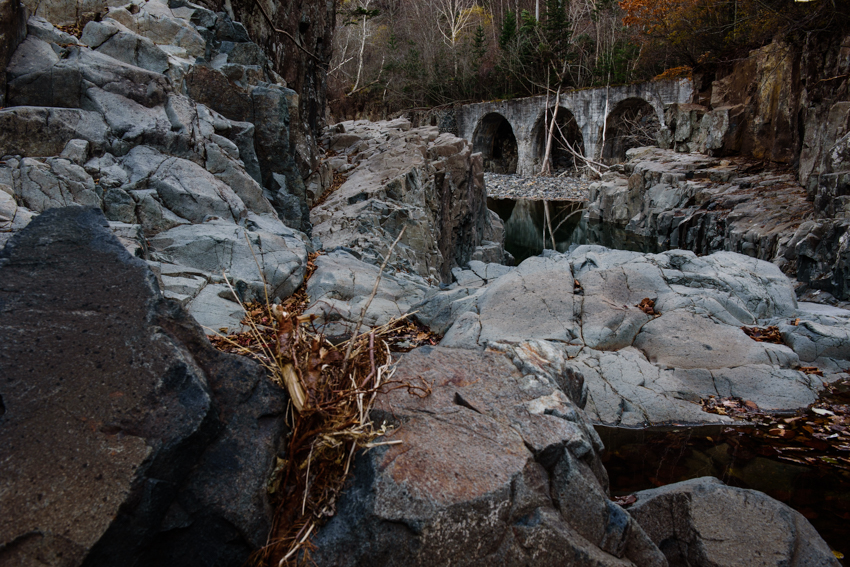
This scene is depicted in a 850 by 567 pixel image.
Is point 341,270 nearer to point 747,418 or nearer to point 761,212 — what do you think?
point 747,418

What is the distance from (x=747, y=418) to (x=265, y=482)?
5.85 meters

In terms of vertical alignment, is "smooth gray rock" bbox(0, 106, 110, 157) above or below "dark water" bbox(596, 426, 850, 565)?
above

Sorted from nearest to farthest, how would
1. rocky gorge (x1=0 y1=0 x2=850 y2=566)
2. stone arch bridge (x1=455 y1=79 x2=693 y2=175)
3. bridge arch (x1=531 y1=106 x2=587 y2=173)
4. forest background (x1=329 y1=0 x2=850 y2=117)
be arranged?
rocky gorge (x1=0 y1=0 x2=850 y2=566)
forest background (x1=329 y1=0 x2=850 y2=117)
stone arch bridge (x1=455 y1=79 x2=693 y2=175)
bridge arch (x1=531 y1=106 x2=587 y2=173)

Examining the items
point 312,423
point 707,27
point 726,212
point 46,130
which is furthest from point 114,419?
point 707,27

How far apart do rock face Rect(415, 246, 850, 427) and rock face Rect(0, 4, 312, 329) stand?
302cm

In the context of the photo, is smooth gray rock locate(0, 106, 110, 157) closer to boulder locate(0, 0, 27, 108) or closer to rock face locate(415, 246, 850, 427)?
boulder locate(0, 0, 27, 108)

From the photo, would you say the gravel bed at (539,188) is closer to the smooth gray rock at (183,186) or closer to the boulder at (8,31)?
the smooth gray rock at (183,186)

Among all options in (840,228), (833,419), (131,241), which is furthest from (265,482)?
(840,228)

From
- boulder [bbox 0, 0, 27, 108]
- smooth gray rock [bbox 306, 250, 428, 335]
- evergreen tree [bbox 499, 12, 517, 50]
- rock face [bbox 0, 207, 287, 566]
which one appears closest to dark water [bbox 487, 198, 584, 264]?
evergreen tree [bbox 499, 12, 517, 50]

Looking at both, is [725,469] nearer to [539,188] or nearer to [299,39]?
[299,39]

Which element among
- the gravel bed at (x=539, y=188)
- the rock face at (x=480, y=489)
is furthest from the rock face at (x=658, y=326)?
the gravel bed at (x=539, y=188)

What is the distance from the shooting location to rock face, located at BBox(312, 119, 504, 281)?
11250mm

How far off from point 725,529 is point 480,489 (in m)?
2.17

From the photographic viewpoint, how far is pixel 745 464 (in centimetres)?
529
